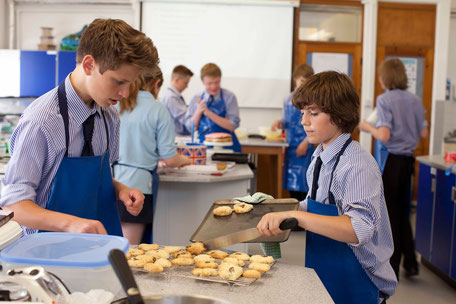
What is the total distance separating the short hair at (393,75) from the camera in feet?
12.6

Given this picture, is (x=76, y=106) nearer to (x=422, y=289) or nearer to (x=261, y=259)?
(x=261, y=259)

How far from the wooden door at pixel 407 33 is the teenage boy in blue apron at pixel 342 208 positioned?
521cm

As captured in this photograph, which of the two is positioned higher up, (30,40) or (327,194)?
(30,40)

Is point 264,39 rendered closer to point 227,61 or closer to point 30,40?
point 227,61

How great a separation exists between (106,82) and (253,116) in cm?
528

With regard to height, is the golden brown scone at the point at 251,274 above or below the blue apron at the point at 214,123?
below

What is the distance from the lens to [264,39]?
6613 millimetres

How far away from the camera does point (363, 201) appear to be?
4.88 ft

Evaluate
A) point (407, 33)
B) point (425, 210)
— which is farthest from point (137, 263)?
point (407, 33)

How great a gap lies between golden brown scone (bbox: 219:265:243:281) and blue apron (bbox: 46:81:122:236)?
1.73 feet

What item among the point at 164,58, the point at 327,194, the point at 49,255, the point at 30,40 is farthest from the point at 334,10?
the point at 49,255

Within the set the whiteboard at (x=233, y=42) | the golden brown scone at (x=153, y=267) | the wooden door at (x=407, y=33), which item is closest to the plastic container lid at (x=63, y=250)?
the golden brown scone at (x=153, y=267)

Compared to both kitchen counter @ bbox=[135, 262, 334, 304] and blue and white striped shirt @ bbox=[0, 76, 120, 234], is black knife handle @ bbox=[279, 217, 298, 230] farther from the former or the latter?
blue and white striped shirt @ bbox=[0, 76, 120, 234]

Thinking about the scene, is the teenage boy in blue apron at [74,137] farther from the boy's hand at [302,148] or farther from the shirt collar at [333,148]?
the boy's hand at [302,148]
